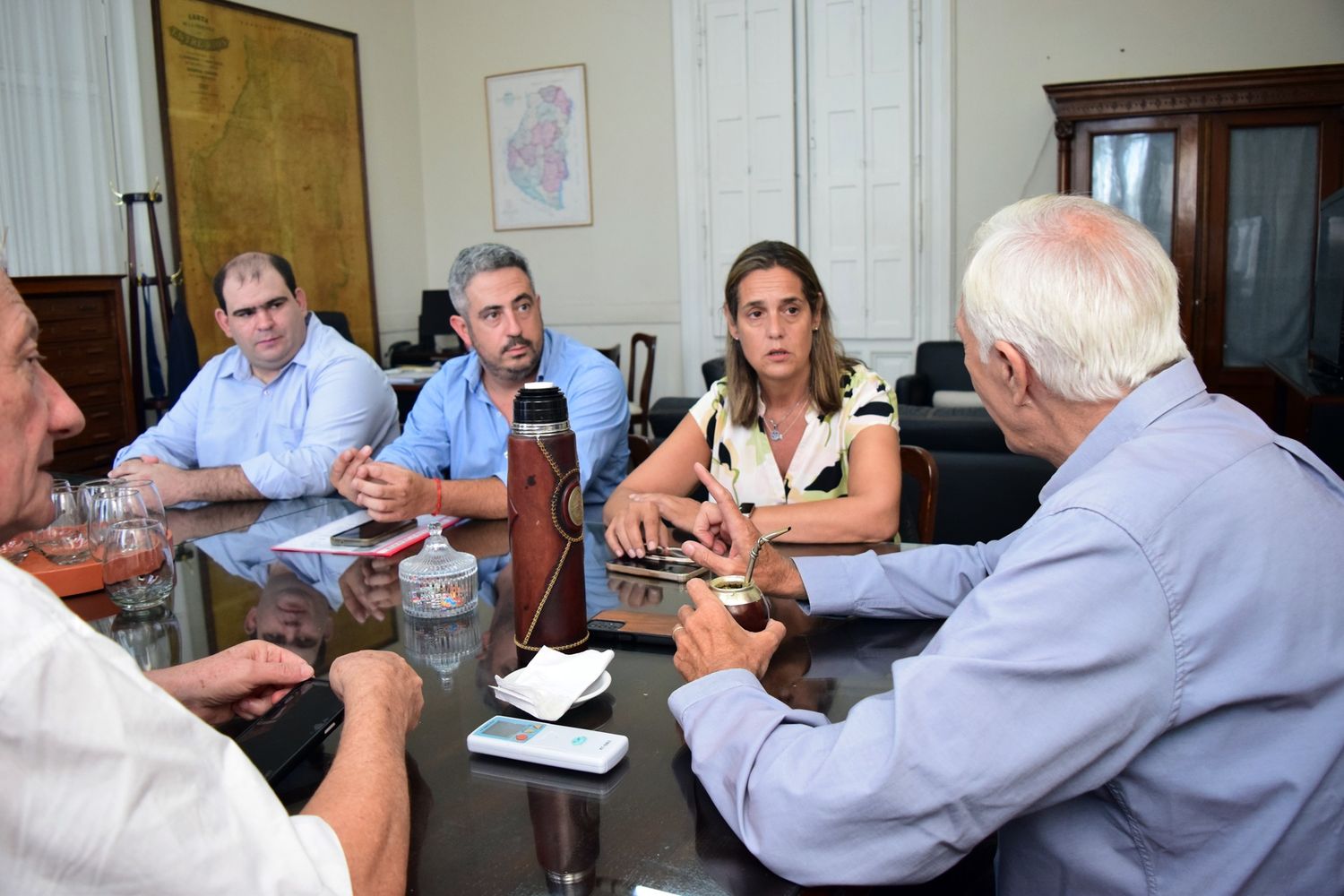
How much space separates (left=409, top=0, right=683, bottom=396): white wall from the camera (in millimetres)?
7340

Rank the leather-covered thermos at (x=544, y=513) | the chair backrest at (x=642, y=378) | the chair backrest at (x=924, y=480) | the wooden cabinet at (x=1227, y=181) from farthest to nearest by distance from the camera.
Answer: the chair backrest at (x=642, y=378)
the wooden cabinet at (x=1227, y=181)
the chair backrest at (x=924, y=480)
the leather-covered thermos at (x=544, y=513)

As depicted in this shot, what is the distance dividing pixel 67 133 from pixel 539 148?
3.25 metres

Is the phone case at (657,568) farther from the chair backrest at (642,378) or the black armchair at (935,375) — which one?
the chair backrest at (642,378)

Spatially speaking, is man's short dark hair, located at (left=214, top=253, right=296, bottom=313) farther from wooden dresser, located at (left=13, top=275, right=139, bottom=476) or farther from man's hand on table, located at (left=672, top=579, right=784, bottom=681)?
man's hand on table, located at (left=672, top=579, right=784, bottom=681)

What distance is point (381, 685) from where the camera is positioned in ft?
3.29

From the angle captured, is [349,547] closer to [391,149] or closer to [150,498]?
[150,498]

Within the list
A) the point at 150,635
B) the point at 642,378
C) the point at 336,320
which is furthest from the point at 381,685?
the point at 642,378

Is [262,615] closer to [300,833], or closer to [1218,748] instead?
[300,833]

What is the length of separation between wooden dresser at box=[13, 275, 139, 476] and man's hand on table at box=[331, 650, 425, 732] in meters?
3.92

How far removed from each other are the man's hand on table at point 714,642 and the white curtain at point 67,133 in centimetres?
497

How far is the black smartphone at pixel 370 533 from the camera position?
1.87 meters

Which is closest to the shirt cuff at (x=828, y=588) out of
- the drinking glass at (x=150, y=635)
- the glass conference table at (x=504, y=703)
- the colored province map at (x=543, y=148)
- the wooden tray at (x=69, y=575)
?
the glass conference table at (x=504, y=703)

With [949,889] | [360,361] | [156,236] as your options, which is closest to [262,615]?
[949,889]

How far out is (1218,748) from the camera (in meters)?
0.90
